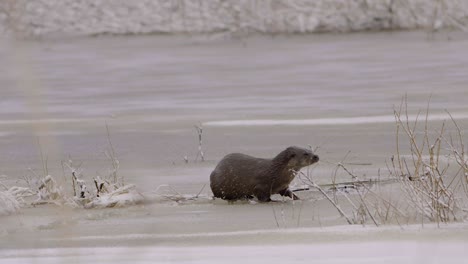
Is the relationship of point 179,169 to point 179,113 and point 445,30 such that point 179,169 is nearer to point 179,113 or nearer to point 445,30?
point 179,113

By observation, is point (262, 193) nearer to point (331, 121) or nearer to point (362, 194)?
point (362, 194)

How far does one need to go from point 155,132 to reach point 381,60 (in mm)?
5843

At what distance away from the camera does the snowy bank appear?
Result: 20.1m

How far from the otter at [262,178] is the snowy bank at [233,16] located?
41.1ft

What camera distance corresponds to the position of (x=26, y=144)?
10297 mm

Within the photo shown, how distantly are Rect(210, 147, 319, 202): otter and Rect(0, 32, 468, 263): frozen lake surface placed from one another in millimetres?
149

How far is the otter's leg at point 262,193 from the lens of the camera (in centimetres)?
717

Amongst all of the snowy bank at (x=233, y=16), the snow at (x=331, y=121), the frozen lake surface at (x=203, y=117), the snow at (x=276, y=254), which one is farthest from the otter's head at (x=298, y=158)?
the snowy bank at (x=233, y=16)

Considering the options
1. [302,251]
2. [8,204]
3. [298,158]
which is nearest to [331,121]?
[298,158]

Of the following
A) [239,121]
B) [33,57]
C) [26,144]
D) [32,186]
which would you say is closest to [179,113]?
[239,121]

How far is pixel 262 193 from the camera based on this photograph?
7191 millimetres

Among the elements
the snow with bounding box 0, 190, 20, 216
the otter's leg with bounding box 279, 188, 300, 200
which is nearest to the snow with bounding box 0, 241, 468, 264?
the snow with bounding box 0, 190, 20, 216

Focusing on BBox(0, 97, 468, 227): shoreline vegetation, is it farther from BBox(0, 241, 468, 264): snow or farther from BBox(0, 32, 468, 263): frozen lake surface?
BBox(0, 241, 468, 264): snow

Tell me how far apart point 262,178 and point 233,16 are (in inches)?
547
